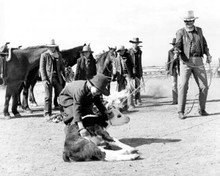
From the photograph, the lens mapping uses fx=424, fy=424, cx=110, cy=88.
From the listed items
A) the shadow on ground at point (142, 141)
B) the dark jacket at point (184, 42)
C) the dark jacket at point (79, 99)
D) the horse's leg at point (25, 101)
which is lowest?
the horse's leg at point (25, 101)

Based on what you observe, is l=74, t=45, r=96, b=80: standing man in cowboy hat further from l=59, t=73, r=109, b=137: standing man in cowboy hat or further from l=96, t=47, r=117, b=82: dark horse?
l=59, t=73, r=109, b=137: standing man in cowboy hat

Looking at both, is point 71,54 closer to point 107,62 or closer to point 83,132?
point 107,62

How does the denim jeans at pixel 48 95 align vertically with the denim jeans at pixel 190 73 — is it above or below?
below

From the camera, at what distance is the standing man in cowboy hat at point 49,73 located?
11.0 metres

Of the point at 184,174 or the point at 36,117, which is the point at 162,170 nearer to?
the point at 184,174

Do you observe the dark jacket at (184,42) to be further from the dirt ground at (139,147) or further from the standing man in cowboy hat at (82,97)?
the standing man in cowboy hat at (82,97)

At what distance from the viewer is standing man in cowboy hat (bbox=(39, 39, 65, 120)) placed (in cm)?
1102

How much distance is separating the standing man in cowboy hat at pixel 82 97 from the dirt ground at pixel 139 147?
653mm

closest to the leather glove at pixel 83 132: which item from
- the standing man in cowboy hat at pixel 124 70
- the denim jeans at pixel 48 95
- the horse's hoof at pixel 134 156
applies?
the horse's hoof at pixel 134 156

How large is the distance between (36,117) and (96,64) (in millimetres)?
3180

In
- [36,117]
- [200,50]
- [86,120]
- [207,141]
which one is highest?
[200,50]

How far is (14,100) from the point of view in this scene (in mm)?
11922

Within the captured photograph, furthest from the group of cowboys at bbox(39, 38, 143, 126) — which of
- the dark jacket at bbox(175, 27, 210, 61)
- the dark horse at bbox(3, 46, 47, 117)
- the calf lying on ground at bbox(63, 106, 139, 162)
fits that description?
the calf lying on ground at bbox(63, 106, 139, 162)

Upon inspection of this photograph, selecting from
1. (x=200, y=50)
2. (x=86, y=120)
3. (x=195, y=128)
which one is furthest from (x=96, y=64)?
(x=86, y=120)
